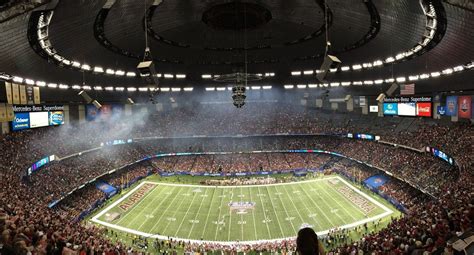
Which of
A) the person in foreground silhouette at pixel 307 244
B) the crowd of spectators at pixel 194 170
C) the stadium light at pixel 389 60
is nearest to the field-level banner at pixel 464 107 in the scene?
the crowd of spectators at pixel 194 170

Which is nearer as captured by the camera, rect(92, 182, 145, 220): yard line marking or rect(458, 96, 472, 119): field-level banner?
rect(458, 96, 472, 119): field-level banner

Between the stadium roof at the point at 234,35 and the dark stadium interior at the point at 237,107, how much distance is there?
0.58 feet

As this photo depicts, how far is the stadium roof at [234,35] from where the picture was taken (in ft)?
58.7

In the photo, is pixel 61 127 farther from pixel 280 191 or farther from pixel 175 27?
pixel 280 191

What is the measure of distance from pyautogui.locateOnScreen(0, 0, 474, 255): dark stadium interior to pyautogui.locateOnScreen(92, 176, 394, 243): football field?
0.33 m

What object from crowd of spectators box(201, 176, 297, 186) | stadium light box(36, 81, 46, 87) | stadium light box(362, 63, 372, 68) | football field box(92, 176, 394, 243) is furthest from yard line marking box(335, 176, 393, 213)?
stadium light box(36, 81, 46, 87)

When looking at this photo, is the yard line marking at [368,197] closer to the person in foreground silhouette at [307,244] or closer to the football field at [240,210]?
the football field at [240,210]

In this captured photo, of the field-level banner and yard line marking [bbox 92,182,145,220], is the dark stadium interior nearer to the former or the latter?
the field-level banner

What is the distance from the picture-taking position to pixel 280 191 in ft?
131

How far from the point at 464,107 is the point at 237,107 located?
24.6 metres

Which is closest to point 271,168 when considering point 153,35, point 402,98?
point 402,98

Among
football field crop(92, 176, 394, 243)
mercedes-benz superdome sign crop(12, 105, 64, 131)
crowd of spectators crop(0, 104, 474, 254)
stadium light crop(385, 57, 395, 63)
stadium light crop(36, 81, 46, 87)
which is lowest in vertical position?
football field crop(92, 176, 394, 243)

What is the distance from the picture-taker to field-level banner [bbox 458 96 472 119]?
2995 centimetres

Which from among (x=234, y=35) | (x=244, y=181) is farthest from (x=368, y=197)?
(x=234, y=35)
